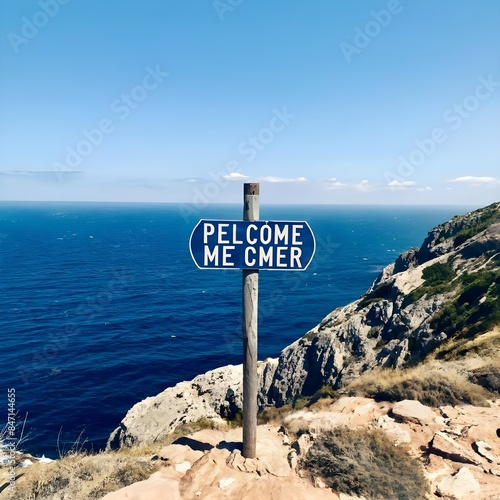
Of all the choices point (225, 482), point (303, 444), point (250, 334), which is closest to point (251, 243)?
point (250, 334)

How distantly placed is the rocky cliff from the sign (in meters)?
14.5

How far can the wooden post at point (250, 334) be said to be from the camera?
22.2 feet

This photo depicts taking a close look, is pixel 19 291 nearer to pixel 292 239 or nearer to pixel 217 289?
pixel 217 289

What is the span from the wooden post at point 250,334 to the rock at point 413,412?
3.98m

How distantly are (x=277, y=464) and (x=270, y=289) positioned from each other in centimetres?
7534

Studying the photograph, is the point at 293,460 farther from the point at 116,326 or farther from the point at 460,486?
the point at 116,326

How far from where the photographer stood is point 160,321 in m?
60.4

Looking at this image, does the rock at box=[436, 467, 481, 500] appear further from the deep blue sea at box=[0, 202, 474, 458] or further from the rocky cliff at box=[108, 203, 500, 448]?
the deep blue sea at box=[0, 202, 474, 458]

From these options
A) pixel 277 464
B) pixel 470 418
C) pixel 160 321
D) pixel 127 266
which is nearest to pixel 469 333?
pixel 470 418

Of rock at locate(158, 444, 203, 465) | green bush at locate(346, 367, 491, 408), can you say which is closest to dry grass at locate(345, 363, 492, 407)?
green bush at locate(346, 367, 491, 408)

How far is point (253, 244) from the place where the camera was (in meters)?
6.82

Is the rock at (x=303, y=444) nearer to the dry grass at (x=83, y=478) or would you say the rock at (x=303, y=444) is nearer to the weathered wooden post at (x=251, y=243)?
the dry grass at (x=83, y=478)

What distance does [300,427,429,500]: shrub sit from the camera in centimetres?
675
